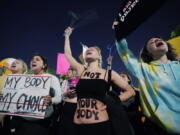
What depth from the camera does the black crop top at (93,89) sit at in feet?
7.47

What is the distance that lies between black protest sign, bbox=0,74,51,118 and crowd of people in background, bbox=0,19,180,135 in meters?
0.10

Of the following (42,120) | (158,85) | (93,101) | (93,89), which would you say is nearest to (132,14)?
(158,85)

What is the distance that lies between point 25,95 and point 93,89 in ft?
4.15

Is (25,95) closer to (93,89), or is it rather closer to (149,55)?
(93,89)

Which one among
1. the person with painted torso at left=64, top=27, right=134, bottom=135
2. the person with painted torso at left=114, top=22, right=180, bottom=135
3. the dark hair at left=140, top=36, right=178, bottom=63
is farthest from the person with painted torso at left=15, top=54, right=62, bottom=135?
the dark hair at left=140, top=36, right=178, bottom=63

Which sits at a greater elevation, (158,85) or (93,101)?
(158,85)

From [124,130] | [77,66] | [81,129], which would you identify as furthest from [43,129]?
[124,130]

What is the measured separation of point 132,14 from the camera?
2357mm

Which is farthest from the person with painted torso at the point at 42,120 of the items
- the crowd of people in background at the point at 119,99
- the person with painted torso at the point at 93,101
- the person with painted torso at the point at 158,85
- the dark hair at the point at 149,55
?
the dark hair at the point at 149,55

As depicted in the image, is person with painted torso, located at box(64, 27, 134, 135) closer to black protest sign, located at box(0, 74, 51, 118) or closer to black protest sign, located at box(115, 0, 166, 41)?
black protest sign, located at box(115, 0, 166, 41)

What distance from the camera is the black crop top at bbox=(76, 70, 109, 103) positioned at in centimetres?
228

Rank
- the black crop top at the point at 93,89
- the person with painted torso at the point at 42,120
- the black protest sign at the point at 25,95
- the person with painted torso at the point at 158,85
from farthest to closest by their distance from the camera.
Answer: the black protest sign at the point at 25,95, the person with painted torso at the point at 42,120, the black crop top at the point at 93,89, the person with painted torso at the point at 158,85

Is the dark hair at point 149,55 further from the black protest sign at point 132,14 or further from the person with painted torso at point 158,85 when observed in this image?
the black protest sign at point 132,14

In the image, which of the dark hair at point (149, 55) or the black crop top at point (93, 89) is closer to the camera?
the black crop top at point (93, 89)
